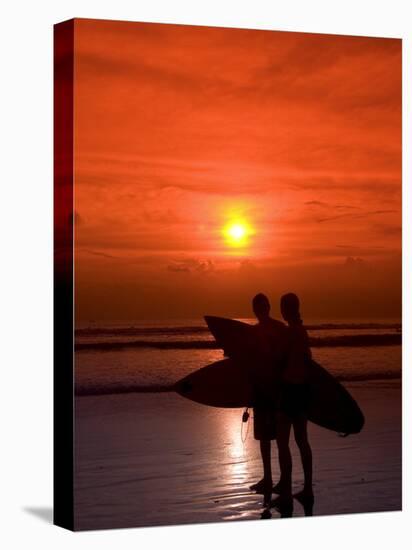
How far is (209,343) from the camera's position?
9367 mm

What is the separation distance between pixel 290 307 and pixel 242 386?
1.95 ft

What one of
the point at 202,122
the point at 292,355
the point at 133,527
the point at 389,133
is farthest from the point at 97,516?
the point at 389,133

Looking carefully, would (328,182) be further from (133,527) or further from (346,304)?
(133,527)

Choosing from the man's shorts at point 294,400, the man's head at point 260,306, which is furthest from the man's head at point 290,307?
the man's shorts at point 294,400

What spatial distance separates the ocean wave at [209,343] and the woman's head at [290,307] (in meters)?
0.19

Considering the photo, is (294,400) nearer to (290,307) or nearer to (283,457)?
(283,457)

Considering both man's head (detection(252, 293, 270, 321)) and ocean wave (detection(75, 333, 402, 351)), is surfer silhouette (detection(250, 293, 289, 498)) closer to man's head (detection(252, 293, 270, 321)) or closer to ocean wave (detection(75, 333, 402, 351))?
man's head (detection(252, 293, 270, 321))

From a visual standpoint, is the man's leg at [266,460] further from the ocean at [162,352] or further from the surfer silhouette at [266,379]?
the ocean at [162,352]

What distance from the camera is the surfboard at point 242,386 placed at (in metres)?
9.34

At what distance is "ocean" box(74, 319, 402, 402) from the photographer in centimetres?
905

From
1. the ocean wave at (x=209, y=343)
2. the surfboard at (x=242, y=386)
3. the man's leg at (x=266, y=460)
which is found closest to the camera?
the ocean wave at (x=209, y=343)

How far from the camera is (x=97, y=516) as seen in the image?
903 cm

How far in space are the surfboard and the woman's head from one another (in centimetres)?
25

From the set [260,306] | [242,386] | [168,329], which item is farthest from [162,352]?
→ [260,306]
